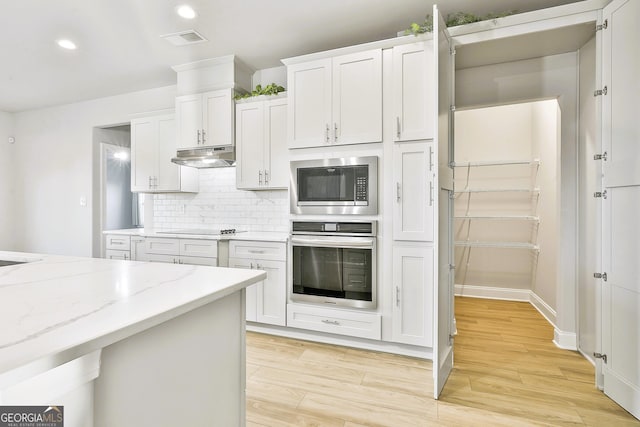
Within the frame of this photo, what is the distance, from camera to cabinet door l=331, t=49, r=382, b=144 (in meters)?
2.68

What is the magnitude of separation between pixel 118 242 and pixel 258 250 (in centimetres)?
185

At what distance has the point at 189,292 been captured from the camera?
0.97m

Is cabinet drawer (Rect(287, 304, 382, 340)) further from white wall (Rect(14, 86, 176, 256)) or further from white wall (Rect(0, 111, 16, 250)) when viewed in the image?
white wall (Rect(0, 111, 16, 250))

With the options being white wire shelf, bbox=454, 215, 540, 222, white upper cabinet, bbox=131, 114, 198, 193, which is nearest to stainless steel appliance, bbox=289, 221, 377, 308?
white upper cabinet, bbox=131, 114, 198, 193

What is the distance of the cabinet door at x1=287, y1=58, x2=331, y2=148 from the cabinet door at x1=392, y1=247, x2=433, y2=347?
3.98 ft

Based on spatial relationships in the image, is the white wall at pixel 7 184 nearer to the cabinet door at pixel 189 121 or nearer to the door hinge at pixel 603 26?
the cabinet door at pixel 189 121

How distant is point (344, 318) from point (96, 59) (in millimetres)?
3693

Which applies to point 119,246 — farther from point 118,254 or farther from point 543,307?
point 543,307

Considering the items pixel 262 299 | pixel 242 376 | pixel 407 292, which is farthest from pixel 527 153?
pixel 242 376

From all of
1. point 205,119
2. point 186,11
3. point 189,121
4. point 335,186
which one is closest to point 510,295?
point 335,186

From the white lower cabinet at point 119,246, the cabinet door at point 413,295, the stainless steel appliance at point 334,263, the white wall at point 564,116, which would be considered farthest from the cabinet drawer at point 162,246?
the white wall at point 564,116

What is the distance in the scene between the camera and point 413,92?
8.42 ft

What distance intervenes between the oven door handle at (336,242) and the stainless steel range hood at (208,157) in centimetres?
124

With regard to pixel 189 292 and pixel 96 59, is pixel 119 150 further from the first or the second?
pixel 189 292
